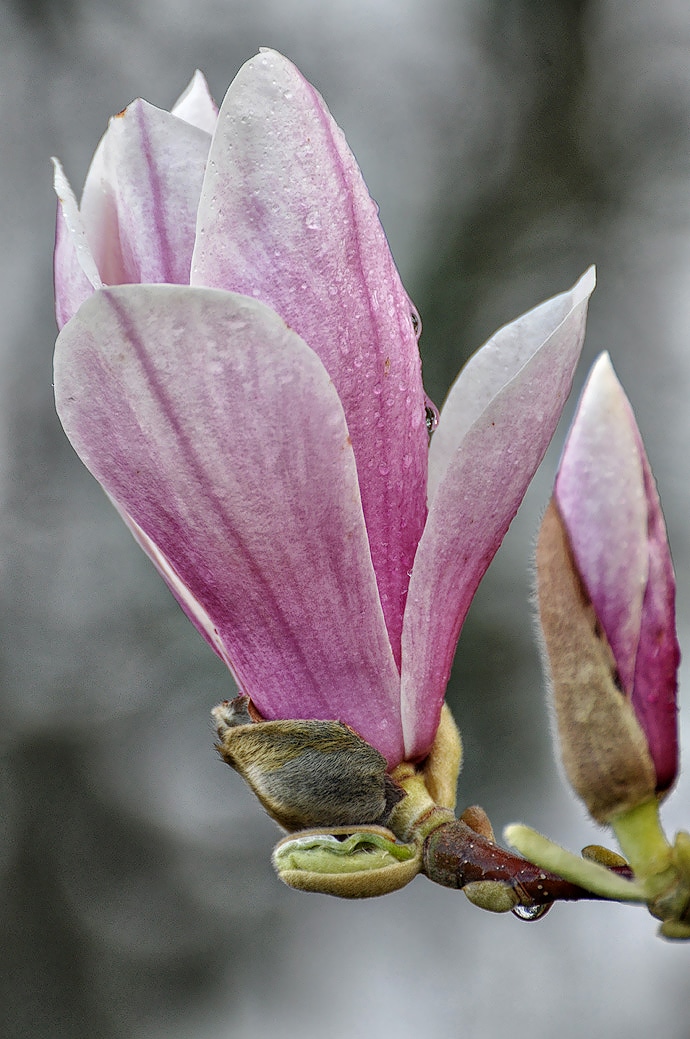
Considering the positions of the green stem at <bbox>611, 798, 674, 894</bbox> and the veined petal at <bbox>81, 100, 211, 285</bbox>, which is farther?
the veined petal at <bbox>81, 100, 211, 285</bbox>

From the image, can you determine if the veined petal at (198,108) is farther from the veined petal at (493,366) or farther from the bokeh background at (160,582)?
the bokeh background at (160,582)

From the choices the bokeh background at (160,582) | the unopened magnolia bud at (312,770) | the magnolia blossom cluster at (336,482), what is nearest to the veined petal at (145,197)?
the magnolia blossom cluster at (336,482)

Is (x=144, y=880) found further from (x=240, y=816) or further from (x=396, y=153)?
(x=396, y=153)

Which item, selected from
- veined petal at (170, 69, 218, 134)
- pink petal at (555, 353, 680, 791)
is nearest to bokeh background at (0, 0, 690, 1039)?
veined petal at (170, 69, 218, 134)

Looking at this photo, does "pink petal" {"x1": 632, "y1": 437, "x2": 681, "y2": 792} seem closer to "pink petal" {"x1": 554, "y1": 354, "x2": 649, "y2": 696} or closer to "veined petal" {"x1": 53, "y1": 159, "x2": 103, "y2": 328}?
"pink petal" {"x1": 554, "y1": 354, "x2": 649, "y2": 696}

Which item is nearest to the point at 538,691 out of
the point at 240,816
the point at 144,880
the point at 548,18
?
the point at 240,816

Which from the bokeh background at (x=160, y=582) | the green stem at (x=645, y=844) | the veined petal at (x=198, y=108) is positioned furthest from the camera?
the bokeh background at (x=160, y=582)
